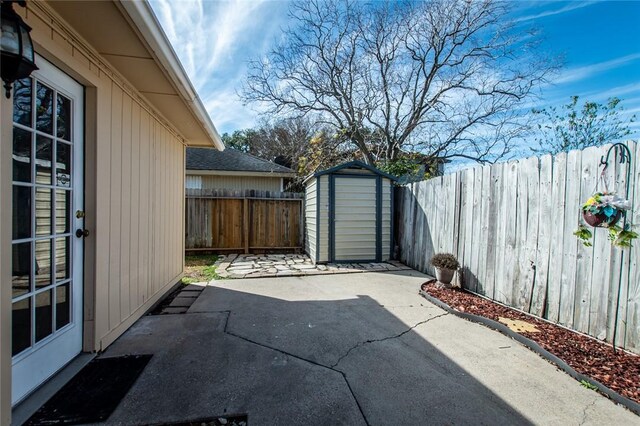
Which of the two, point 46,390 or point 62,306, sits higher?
point 62,306

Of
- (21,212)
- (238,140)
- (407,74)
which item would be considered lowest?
(21,212)

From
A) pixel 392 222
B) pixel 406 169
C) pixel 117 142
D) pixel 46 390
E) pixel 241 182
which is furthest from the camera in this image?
pixel 241 182

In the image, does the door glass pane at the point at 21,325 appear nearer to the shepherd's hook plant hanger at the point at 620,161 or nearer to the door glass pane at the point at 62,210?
the door glass pane at the point at 62,210

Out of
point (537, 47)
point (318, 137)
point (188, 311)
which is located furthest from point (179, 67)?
point (537, 47)

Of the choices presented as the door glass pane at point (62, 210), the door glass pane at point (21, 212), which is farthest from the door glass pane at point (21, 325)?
the door glass pane at point (62, 210)

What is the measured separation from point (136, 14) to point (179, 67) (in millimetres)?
767

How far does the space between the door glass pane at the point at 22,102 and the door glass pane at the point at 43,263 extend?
30.4 inches

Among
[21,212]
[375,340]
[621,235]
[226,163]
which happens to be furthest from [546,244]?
[226,163]

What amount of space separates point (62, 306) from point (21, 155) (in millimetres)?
1110

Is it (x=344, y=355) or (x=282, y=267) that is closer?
(x=344, y=355)

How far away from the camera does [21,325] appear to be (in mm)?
1737

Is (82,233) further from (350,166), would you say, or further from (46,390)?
(350,166)

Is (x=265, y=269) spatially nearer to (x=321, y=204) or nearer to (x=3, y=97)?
(x=321, y=204)

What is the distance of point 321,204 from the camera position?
20.6 ft
